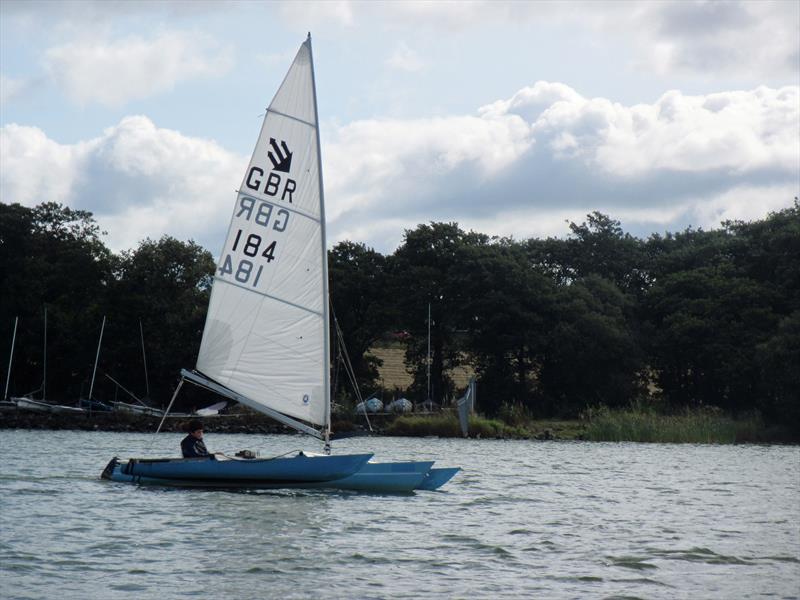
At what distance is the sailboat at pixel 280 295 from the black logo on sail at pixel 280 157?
0.02m

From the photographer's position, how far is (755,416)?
62.9 m

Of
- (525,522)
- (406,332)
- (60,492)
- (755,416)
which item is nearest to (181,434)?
(406,332)

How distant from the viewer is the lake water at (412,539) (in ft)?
56.5

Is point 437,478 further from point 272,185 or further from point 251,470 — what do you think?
point 272,185

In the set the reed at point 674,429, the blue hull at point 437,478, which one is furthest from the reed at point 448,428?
the blue hull at point 437,478

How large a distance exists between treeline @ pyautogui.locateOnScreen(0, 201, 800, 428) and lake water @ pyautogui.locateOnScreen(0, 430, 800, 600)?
3543 cm

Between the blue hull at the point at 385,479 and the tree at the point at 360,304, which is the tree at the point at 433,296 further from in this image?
the blue hull at the point at 385,479

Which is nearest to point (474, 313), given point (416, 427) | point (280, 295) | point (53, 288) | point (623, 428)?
point (416, 427)

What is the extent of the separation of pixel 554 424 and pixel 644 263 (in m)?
24.1

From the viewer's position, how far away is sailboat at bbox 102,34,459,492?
27.7 metres

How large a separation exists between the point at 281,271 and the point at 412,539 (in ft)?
27.9

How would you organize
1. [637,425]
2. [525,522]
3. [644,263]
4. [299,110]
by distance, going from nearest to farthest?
[525,522]
[299,110]
[637,425]
[644,263]

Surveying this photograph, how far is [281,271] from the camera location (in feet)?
91.8

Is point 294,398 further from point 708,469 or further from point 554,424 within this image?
point 554,424
